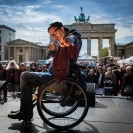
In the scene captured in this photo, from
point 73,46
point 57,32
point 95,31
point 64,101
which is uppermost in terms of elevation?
point 95,31

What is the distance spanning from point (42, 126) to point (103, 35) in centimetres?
10861

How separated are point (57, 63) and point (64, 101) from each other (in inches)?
20.3

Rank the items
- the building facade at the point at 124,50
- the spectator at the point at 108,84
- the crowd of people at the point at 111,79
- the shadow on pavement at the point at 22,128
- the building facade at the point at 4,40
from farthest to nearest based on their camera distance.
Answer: the building facade at the point at 4,40 < the building facade at the point at 124,50 < the spectator at the point at 108,84 < the crowd of people at the point at 111,79 < the shadow on pavement at the point at 22,128

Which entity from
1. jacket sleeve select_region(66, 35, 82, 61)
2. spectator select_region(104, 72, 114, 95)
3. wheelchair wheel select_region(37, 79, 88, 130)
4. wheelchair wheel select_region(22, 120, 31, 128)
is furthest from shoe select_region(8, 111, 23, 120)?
spectator select_region(104, 72, 114, 95)

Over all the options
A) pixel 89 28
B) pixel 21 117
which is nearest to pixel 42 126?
pixel 21 117

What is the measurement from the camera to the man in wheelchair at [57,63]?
3.45 meters

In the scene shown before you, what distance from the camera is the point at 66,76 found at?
353 centimetres

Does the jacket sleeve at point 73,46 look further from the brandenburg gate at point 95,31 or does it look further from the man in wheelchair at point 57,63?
the brandenburg gate at point 95,31

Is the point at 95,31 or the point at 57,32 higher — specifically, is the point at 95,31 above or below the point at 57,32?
above

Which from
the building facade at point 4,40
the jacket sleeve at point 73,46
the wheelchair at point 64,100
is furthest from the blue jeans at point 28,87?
the building facade at point 4,40

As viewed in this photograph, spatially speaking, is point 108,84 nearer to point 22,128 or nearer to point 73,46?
point 73,46

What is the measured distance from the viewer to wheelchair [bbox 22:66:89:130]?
3478mm

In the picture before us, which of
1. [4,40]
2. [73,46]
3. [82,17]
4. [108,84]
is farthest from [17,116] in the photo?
[4,40]

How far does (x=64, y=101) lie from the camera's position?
3.67 metres
